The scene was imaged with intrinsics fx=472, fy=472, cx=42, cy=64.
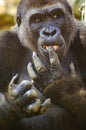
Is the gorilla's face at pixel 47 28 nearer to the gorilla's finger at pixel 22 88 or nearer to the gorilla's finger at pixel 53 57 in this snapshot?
the gorilla's finger at pixel 53 57

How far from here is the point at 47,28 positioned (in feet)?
14.9

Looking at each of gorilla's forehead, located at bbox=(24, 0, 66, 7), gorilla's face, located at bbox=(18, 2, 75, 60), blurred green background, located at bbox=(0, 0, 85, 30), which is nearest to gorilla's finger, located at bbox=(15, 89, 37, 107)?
gorilla's face, located at bbox=(18, 2, 75, 60)

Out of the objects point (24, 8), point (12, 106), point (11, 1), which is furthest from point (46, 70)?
point (11, 1)

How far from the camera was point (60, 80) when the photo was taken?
4477 millimetres

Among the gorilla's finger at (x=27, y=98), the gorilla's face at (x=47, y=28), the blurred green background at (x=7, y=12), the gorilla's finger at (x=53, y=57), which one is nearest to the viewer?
the gorilla's finger at (x=27, y=98)

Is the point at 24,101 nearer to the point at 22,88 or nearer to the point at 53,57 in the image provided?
the point at 22,88

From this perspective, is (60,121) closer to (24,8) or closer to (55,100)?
(55,100)

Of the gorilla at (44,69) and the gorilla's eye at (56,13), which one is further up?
the gorilla's eye at (56,13)

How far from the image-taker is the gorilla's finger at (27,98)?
4.24 metres

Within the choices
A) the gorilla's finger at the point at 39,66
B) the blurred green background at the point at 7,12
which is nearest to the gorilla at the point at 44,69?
the gorilla's finger at the point at 39,66

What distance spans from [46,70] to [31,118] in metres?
0.58

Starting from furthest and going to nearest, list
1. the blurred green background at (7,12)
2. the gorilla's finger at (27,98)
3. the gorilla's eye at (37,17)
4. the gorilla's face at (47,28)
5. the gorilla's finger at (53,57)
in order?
1. the blurred green background at (7,12)
2. the gorilla's eye at (37,17)
3. the gorilla's face at (47,28)
4. the gorilla's finger at (53,57)
5. the gorilla's finger at (27,98)

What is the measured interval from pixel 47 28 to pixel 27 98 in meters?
0.74

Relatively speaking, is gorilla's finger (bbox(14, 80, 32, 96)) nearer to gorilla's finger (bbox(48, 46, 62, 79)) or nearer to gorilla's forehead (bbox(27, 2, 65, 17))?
gorilla's finger (bbox(48, 46, 62, 79))
